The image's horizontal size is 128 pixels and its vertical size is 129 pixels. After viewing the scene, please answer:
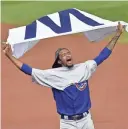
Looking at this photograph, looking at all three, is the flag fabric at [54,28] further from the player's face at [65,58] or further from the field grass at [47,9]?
the field grass at [47,9]

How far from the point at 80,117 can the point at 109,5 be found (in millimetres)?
8668

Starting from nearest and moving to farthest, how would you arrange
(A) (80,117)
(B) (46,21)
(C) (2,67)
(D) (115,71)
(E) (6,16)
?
1. (A) (80,117)
2. (B) (46,21)
3. (D) (115,71)
4. (C) (2,67)
5. (E) (6,16)

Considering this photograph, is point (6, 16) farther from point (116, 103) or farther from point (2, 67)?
point (116, 103)

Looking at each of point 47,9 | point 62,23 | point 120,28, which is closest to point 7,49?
point 62,23

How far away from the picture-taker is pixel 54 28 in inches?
258

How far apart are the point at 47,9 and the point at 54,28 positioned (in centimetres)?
796

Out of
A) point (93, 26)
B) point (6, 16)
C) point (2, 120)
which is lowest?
point (2, 120)

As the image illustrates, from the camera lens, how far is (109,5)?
47.6 ft

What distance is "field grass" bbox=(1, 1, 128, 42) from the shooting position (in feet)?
45.4

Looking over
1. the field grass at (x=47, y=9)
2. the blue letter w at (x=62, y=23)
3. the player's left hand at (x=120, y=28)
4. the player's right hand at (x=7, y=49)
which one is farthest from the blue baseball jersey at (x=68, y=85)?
the field grass at (x=47, y=9)

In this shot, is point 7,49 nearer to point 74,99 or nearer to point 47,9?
point 74,99

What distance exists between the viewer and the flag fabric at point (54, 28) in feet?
21.2

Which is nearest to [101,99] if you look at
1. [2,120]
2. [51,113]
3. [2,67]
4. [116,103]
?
[116,103]

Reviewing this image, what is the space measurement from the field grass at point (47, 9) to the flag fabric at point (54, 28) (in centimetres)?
693
